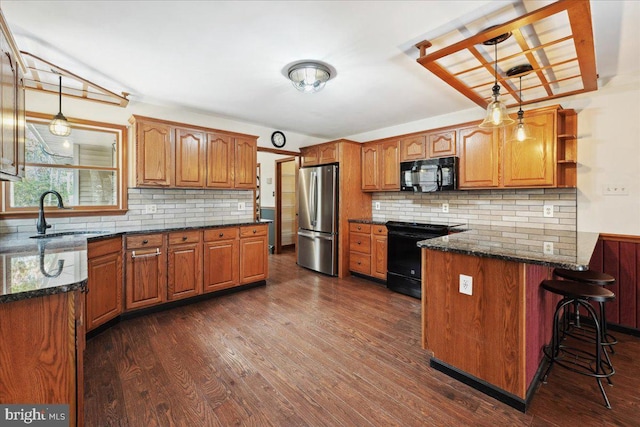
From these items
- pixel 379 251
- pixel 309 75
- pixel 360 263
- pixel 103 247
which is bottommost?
pixel 360 263

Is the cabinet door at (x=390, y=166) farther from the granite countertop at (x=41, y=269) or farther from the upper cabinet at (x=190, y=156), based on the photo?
the granite countertop at (x=41, y=269)

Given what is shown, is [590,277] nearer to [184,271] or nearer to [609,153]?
[609,153]

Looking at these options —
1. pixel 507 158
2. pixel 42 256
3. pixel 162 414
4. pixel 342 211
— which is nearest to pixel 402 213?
pixel 342 211

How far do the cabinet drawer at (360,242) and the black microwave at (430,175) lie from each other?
920 millimetres

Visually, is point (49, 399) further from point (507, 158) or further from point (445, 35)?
point (507, 158)

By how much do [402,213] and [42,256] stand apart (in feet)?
13.3

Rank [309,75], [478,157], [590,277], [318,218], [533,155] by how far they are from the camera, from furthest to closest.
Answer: [318,218] → [478,157] → [533,155] → [309,75] → [590,277]

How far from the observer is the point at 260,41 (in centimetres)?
212

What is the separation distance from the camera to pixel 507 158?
3.17 meters

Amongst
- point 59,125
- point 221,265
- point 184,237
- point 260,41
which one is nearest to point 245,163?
point 184,237

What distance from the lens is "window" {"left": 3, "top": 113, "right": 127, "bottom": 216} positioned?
2803 millimetres

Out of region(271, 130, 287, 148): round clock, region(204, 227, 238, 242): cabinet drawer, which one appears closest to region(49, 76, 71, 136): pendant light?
region(204, 227, 238, 242): cabinet drawer

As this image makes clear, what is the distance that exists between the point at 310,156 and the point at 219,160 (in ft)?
5.46

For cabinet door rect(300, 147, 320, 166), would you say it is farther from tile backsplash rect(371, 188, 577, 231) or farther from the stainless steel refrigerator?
tile backsplash rect(371, 188, 577, 231)
